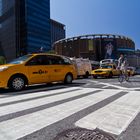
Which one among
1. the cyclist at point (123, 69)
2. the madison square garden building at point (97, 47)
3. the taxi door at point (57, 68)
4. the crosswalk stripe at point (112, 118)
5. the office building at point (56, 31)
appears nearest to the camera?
the crosswalk stripe at point (112, 118)

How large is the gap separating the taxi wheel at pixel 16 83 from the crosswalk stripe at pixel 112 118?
5035mm

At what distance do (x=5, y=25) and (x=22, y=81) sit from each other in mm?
116229

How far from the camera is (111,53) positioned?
336 feet

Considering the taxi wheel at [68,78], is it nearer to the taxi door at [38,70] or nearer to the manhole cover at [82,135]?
the taxi door at [38,70]

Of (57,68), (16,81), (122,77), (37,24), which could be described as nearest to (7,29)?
(37,24)

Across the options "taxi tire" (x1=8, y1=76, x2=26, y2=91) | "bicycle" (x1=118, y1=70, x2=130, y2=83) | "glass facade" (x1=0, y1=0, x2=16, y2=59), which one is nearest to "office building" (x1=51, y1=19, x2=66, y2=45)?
"glass facade" (x1=0, y1=0, x2=16, y2=59)

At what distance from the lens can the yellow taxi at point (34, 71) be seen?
9.75 m

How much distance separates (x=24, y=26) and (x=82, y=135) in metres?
111

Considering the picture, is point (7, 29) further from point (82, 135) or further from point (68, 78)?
point (82, 135)

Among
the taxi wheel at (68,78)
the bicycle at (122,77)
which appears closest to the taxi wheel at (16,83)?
Result: the taxi wheel at (68,78)

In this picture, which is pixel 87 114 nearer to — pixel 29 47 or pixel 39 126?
pixel 39 126

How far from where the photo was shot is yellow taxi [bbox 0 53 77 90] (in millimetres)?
9750

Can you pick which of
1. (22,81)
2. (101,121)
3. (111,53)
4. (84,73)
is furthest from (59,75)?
(111,53)

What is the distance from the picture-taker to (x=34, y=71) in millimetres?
10844
